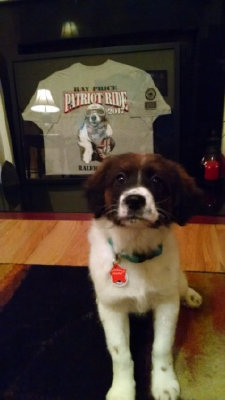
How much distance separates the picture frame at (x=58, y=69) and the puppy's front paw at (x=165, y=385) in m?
1.77

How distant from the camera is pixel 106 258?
978 mm

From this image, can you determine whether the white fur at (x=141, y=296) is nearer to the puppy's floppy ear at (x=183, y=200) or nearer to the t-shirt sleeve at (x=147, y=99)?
the puppy's floppy ear at (x=183, y=200)

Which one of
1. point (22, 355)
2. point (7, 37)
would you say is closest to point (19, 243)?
point (22, 355)

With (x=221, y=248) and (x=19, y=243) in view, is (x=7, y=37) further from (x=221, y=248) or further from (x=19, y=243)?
(x=221, y=248)

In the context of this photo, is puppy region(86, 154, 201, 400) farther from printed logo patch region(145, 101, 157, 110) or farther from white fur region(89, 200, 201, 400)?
printed logo patch region(145, 101, 157, 110)

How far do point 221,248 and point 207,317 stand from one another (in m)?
0.58

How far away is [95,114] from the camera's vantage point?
2.59 m

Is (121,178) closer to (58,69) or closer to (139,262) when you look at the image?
(139,262)

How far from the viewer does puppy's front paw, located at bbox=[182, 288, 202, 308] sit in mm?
1227

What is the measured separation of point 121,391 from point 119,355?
82 millimetres

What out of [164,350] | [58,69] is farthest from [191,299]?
[58,69]

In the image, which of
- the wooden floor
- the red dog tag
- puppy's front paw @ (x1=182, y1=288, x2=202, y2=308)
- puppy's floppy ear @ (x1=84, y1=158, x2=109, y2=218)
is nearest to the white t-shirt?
the wooden floor

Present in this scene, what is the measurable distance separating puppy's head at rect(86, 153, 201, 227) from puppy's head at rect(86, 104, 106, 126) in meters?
1.65

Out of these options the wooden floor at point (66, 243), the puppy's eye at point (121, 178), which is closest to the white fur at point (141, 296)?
the puppy's eye at point (121, 178)
